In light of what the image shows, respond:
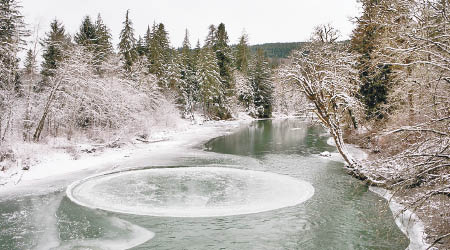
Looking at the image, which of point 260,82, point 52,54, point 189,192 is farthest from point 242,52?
point 189,192

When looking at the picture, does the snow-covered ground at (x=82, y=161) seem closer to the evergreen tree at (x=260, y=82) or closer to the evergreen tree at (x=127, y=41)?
the evergreen tree at (x=127, y=41)

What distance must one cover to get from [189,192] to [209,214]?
2.84 meters

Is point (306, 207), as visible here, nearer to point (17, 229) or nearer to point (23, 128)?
point (17, 229)

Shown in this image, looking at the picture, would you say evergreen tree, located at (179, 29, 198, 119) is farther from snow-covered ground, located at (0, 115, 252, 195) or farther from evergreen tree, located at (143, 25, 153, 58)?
snow-covered ground, located at (0, 115, 252, 195)

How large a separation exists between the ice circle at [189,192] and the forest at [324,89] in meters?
3.47

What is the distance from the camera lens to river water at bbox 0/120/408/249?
9.31 metres

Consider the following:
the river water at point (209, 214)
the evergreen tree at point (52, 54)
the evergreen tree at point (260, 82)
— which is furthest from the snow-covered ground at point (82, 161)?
the evergreen tree at point (260, 82)

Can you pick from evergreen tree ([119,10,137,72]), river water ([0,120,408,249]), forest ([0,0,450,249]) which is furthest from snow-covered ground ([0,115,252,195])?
evergreen tree ([119,10,137,72])

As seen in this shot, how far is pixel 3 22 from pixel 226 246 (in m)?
20.9

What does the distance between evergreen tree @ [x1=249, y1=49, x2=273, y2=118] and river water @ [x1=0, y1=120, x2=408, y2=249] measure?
48.7 m

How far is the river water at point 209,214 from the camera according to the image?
9312 millimetres

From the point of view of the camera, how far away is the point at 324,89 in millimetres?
17422

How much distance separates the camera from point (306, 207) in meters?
12.4

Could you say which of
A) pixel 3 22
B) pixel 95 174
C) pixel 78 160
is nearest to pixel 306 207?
pixel 95 174
